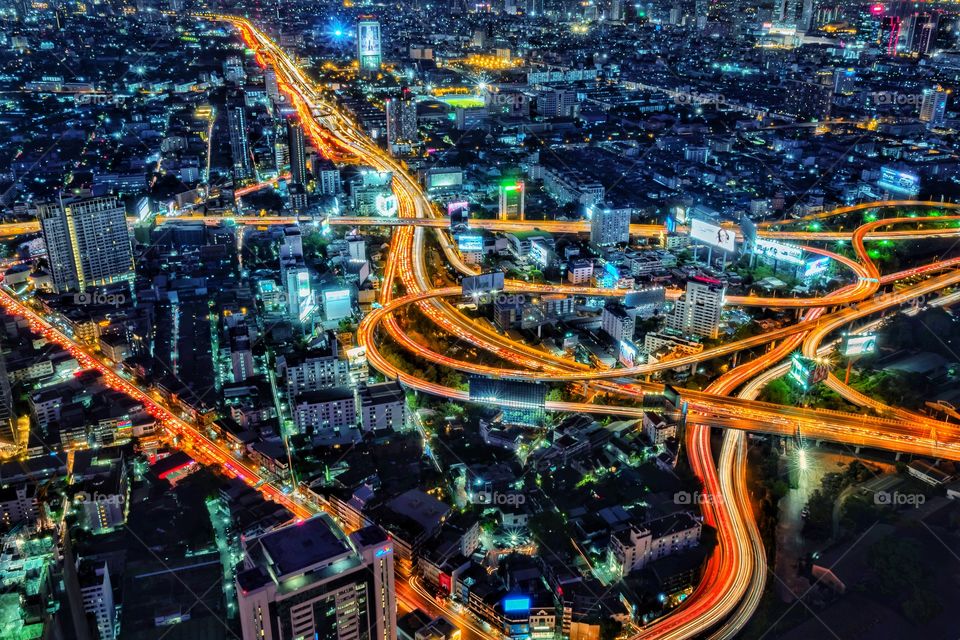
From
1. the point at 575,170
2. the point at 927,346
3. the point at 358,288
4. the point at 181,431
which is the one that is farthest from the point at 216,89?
the point at 927,346

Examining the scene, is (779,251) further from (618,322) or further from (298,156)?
(298,156)

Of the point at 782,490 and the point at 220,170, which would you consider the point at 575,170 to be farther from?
the point at 782,490

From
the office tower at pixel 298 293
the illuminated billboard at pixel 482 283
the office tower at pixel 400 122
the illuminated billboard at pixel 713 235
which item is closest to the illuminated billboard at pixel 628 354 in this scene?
the illuminated billboard at pixel 482 283

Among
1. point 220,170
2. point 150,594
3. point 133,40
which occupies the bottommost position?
point 150,594

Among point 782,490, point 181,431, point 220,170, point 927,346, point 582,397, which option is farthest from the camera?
point 220,170
